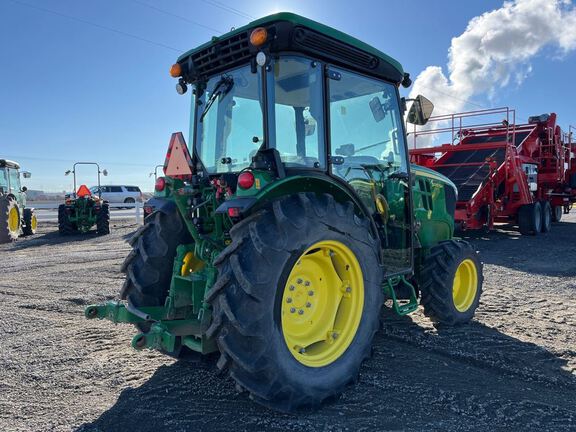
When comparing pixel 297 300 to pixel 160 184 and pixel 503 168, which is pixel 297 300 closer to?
pixel 160 184

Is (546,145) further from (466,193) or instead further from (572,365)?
(572,365)

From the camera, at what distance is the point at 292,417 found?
9.25 ft

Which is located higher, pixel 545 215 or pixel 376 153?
pixel 376 153

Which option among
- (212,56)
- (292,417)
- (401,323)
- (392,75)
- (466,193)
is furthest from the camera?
(466,193)

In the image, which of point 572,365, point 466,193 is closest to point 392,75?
point 572,365

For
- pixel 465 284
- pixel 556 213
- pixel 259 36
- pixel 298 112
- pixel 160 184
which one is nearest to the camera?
pixel 259 36

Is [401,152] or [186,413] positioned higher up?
[401,152]

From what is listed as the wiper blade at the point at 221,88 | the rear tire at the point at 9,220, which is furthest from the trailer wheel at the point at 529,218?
the rear tire at the point at 9,220

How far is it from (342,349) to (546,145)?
1337cm

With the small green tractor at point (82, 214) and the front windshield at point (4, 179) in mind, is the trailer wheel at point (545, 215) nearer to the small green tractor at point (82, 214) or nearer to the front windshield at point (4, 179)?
the small green tractor at point (82, 214)

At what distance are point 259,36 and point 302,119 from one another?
0.67 meters

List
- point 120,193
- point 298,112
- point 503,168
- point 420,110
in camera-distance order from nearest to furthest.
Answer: point 298,112
point 420,110
point 503,168
point 120,193

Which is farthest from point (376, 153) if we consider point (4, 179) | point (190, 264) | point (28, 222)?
point (28, 222)

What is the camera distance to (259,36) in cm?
307
